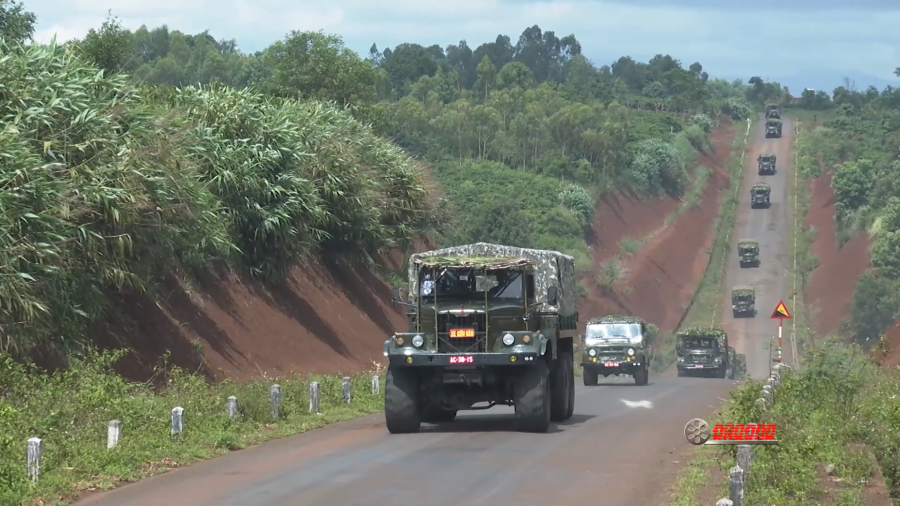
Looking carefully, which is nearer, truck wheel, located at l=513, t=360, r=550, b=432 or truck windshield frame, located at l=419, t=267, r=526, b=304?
truck wheel, located at l=513, t=360, r=550, b=432

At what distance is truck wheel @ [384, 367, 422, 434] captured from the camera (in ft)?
67.9

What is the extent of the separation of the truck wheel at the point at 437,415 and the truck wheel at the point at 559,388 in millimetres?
1955

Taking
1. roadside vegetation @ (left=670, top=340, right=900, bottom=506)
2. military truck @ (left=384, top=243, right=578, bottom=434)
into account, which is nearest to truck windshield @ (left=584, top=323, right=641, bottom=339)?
roadside vegetation @ (left=670, top=340, right=900, bottom=506)

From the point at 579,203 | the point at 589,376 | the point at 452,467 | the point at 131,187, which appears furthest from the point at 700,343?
the point at 579,203

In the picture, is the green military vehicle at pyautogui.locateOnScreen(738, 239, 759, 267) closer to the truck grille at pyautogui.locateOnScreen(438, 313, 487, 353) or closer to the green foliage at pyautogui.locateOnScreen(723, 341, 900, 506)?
the green foliage at pyautogui.locateOnScreen(723, 341, 900, 506)

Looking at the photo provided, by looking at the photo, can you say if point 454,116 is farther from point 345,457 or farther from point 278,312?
point 345,457

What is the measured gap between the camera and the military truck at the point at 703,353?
170 feet

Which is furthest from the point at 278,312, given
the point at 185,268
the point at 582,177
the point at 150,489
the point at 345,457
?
the point at 582,177

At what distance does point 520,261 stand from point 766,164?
11102 centimetres

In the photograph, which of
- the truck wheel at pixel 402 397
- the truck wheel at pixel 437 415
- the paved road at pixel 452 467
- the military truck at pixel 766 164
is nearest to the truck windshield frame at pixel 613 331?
the paved road at pixel 452 467

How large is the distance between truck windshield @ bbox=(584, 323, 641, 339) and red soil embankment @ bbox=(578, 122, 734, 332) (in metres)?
34.8

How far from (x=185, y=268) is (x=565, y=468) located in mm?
19271

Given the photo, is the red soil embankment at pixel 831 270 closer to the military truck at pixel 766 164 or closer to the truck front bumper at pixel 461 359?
the military truck at pixel 766 164

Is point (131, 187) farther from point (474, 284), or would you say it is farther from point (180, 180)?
point (474, 284)
